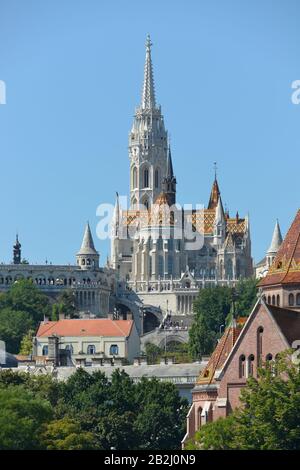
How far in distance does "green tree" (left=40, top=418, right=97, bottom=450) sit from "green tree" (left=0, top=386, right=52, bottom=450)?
0.49 m

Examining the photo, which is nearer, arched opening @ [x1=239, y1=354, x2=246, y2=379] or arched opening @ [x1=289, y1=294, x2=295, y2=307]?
arched opening @ [x1=239, y1=354, x2=246, y2=379]

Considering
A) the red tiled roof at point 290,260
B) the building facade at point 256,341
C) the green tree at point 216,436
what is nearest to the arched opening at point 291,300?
the building facade at point 256,341

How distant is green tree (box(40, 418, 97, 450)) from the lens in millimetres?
125900

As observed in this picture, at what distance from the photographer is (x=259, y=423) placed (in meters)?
116

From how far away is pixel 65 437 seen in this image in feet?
423

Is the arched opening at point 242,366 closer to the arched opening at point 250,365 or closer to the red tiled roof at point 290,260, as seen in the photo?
the arched opening at point 250,365

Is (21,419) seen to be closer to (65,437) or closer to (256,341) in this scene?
(65,437)

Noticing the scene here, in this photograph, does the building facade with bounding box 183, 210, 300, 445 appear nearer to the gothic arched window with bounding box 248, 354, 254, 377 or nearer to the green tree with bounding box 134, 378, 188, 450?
the gothic arched window with bounding box 248, 354, 254, 377

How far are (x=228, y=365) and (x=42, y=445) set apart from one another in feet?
35.1

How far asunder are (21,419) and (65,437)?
7750 millimetres

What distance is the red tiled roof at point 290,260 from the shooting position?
133250 mm

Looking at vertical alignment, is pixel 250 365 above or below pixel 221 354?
below

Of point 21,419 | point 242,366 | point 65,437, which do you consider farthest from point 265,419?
point 65,437

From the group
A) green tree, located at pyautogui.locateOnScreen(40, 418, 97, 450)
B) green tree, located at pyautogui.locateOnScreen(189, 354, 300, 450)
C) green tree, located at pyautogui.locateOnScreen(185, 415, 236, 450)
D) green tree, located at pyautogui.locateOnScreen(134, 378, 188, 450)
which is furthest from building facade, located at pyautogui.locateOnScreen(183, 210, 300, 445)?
green tree, located at pyautogui.locateOnScreen(134, 378, 188, 450)
